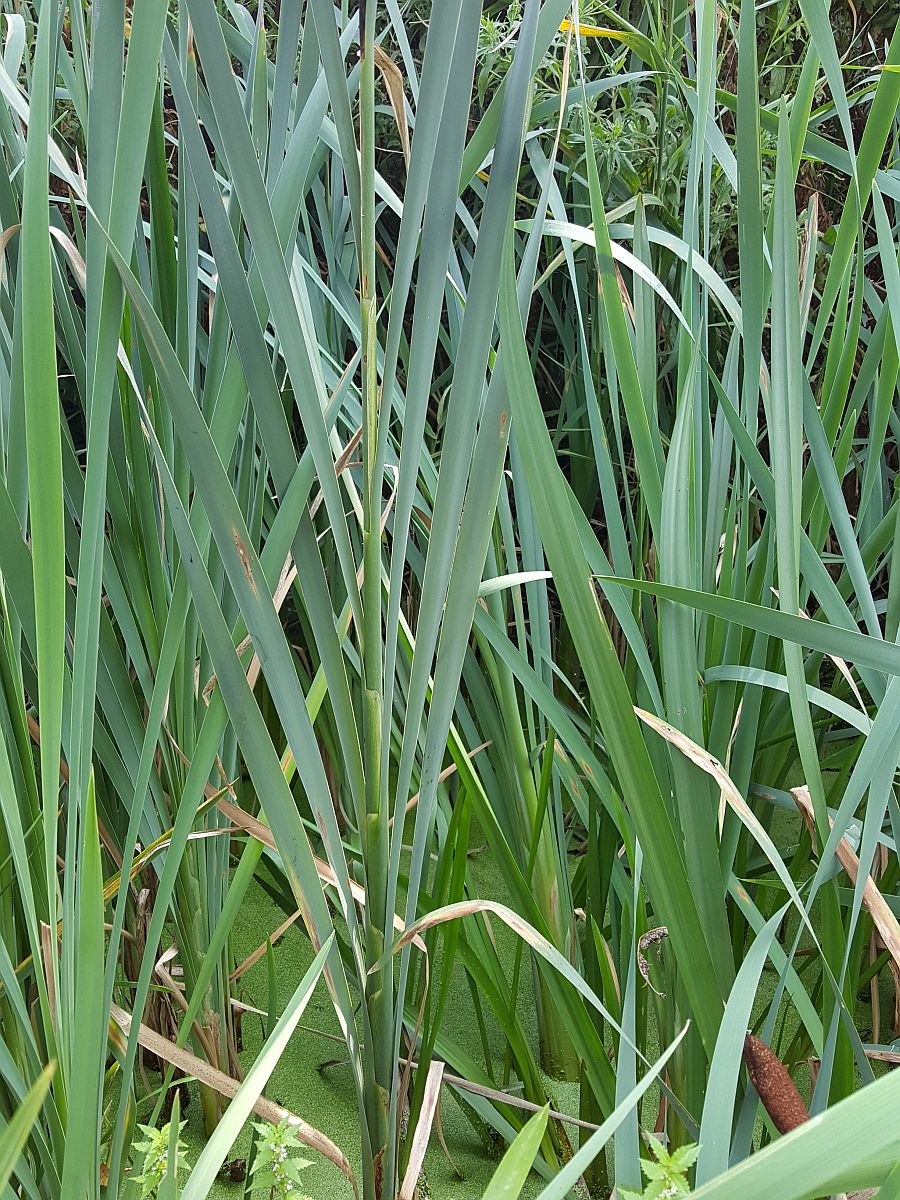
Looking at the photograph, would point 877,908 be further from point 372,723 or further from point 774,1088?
point 372,723

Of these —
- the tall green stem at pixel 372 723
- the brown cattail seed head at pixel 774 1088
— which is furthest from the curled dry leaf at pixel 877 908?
the tall green stem at pixel 372 723

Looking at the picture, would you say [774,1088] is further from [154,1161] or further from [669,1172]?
[154,1161]

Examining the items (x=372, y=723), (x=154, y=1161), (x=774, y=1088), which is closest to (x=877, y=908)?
(x=774, y=1088)

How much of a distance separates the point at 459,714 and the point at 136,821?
13.8 inches

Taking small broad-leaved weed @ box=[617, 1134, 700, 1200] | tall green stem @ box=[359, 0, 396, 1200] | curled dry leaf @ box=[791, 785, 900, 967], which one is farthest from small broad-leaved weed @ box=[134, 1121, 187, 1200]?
curled dry leaf @ box=[791, 785, 900, 967]

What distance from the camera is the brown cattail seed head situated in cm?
39

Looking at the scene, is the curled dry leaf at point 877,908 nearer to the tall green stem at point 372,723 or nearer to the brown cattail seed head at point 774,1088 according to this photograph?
the brown cattail seed head at point 774,1088

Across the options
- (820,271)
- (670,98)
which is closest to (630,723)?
(670,98)

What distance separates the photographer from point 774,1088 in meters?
0.39

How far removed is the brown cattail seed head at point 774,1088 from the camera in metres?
0.39

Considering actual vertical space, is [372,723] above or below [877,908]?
above

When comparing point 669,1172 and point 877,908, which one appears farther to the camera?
point 877,908

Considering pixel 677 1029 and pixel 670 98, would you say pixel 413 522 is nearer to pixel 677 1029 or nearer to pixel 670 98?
pixel 677 1029

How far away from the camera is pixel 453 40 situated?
1.18 feet
